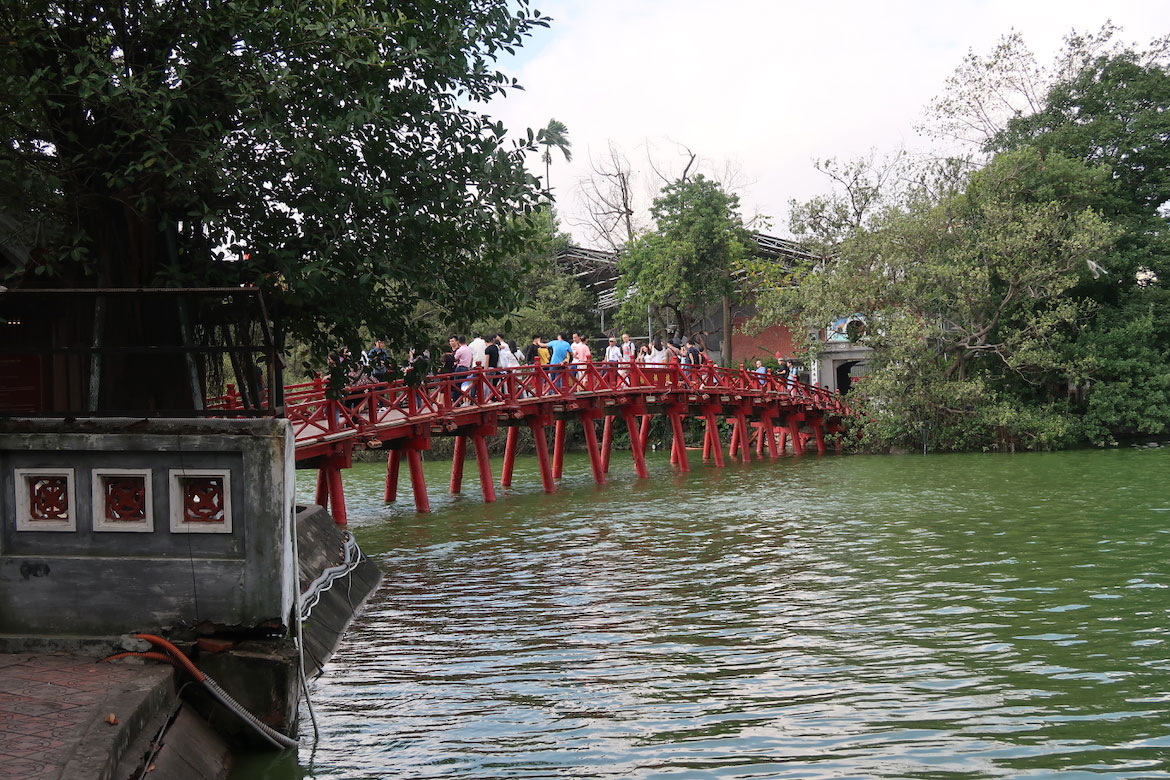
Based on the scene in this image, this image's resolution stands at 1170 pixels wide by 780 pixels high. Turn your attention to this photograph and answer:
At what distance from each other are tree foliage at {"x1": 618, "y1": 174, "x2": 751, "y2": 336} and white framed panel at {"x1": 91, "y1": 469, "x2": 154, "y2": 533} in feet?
113

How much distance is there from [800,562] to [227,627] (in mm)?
8602

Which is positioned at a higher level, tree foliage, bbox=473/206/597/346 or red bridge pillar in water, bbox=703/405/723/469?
tree foliage, bbox=473/206/597/346

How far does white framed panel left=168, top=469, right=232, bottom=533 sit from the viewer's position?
23.4ft

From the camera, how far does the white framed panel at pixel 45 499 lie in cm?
723

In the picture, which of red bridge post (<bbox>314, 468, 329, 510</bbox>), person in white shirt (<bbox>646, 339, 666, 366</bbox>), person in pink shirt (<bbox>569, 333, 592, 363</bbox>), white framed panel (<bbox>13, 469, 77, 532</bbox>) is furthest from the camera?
person in white shirt (<bbox>646, 339, 666, 366</bbox>)

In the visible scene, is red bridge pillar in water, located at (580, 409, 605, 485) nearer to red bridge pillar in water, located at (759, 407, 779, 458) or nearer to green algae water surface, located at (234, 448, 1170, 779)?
green algae water surface, located at (234, 448, 1170, 779)

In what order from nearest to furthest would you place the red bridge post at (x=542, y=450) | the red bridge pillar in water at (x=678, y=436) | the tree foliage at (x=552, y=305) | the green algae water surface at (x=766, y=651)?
the green algae water surface at (x=766, y=651)
the red bridge post at (x=542, y=450)
the red bridge pillar in water at (x=678, y=436)
the tree foliage at (x=552, y=305)

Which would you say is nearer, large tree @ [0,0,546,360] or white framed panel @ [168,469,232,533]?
white framed panel @ [168,469,232,533]

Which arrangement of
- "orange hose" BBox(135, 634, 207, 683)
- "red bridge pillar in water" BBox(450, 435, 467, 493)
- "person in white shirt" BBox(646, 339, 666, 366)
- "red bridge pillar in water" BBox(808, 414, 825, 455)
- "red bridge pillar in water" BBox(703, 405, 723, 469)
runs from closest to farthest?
"orange hose" BBox(135, 634, 207, 683) < "red bridge pillar in water" BBox(450, 435, 467, 493) < "person in white shirt" BBox(646, 339, 666, 366) < "red bridge pillar in water" BBox(703, 405, 723, 469) < "red bridge pillar in water" BBox(808, 414, 825, 455)

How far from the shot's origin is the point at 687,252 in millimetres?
40531

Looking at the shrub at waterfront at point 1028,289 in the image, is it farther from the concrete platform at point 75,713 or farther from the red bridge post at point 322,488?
the concrete platform at point 75,713

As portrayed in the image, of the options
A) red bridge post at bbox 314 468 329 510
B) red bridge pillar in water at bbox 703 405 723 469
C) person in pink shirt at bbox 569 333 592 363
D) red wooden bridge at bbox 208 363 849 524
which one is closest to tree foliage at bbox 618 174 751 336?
red wooden bridge at bbox 208 363 849 524

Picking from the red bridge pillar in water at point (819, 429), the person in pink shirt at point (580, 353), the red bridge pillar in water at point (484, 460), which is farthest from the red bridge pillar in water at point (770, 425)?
the red bridge pillar in water at point (484, 460)

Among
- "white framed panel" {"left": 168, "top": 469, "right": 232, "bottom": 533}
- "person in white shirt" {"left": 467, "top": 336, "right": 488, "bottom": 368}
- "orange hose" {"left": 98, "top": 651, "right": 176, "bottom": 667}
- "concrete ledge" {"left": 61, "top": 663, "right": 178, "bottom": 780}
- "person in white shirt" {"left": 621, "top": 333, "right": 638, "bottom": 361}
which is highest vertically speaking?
"person in white shirt" {"left": 621, "top": 333, "right": 638, "bottom": 361}
